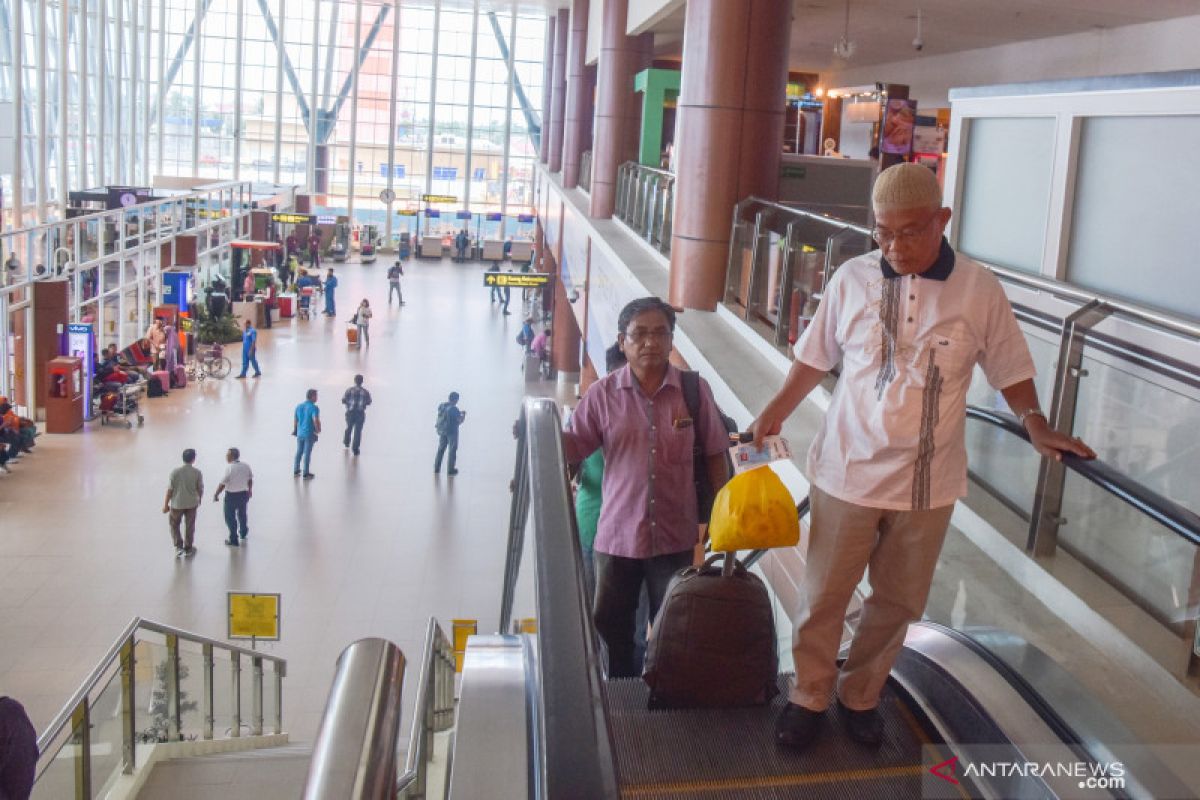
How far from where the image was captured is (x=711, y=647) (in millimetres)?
3236

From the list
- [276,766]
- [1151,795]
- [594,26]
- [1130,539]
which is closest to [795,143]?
[594,26]

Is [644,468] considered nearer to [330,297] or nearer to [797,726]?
[797,726]

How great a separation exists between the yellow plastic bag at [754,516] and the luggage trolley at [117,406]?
65.7 feet

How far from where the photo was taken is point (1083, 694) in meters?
2.92

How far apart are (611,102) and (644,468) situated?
21721 mm

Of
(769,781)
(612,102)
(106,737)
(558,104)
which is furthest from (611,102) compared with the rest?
(769,781)

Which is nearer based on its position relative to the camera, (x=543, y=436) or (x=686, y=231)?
(x=543, y=436)

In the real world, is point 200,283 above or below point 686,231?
below

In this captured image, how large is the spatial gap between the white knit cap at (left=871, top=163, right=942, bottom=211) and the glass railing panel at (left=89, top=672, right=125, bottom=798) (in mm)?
6472

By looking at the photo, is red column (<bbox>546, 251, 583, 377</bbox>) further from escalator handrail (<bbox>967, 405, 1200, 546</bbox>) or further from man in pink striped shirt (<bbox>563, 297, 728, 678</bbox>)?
escalator handrail (<bbox>967, 405, 1200, 546</bbox>)

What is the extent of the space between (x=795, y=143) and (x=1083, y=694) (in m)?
18.9

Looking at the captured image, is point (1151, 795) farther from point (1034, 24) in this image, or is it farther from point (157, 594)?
point (1034, 24)

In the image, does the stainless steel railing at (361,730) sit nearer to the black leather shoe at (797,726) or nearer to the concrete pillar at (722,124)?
the black leather shoe at (797,726)

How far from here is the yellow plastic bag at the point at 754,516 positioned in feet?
10.5
